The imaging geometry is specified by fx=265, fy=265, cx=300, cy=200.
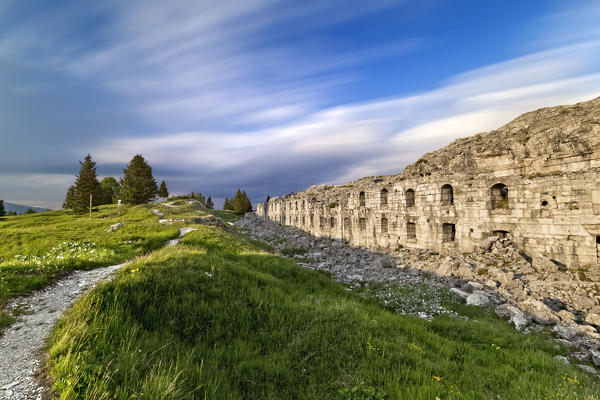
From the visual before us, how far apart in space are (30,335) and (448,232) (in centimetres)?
2212

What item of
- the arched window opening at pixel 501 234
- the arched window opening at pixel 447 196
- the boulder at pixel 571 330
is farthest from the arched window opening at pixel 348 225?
the boulder at pixel 571 330

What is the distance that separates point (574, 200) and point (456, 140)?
14.3 meters

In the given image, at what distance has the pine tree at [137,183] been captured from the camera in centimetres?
5566

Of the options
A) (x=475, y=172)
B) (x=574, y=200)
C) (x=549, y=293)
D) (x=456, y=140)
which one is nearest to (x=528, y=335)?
(x=549, y=293)

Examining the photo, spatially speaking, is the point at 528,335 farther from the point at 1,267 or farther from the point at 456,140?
the point at 456,140

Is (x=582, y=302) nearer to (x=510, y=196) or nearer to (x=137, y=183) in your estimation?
(x=510, y=196)

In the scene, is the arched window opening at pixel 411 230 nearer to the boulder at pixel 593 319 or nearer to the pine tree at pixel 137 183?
the boulder at pixel 593 319

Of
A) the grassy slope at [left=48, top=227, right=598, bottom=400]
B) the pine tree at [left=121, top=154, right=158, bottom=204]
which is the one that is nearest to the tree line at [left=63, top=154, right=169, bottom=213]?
the pine tree at [left=121, top=154, right=158, bottom=204]

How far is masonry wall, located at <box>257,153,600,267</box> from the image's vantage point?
1308 centimetres

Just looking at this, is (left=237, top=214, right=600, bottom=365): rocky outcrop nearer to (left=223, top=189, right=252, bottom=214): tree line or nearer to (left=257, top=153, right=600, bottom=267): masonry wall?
(left=257, top=153, right=600, bottom=267): masonry wall

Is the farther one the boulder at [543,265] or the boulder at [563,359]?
the boulder at [543,265]

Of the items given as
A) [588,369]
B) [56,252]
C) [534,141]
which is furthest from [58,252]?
[534,141]

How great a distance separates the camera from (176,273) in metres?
8.36

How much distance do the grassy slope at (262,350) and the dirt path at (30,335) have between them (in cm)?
27
